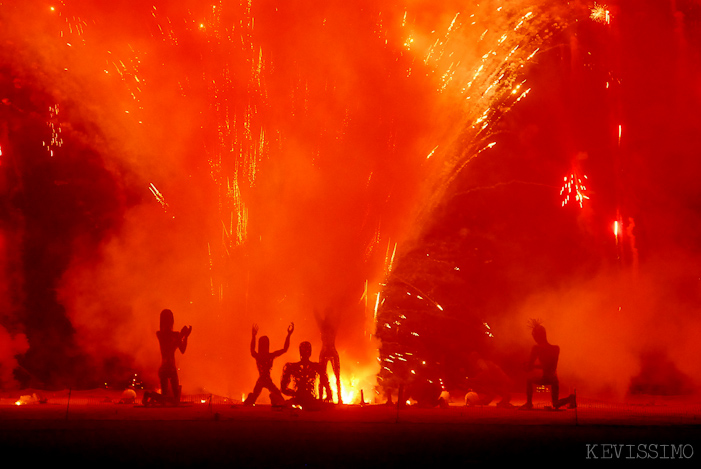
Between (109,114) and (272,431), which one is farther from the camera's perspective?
(109,114)

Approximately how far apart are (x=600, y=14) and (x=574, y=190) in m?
4.40

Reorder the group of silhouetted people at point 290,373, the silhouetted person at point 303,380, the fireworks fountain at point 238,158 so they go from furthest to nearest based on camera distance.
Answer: the fireworks fountain at point 238,158 < the group of silhouetted people at point 290,373 < the silhouetted person at point 303,380

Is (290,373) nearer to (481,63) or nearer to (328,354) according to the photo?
(328,354)

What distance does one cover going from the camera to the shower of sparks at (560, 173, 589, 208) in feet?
52.4

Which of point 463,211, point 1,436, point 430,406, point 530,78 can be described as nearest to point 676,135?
point 530,78

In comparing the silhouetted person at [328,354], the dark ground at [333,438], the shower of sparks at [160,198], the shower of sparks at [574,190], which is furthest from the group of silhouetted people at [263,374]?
the shower of sparks at [574,190]

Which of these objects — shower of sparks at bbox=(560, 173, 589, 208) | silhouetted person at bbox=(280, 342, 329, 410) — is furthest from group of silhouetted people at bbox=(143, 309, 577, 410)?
shower of sparks at bbox=(560, 173, 589, 208)

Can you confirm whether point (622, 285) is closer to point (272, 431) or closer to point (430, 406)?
point (430, 406)

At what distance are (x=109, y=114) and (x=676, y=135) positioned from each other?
1364 cm

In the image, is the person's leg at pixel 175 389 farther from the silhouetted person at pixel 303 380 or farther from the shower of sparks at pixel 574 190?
the shower of sparks at pixel 574 190

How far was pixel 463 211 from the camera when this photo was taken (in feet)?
52.8

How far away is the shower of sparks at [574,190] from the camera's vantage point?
16.0m

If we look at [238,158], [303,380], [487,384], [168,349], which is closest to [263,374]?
[303,380]

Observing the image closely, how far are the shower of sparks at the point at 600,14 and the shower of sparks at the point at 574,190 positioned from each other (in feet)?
12.7
